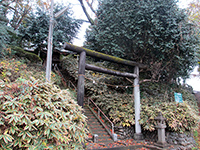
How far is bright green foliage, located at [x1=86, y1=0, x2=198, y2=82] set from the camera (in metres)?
7.36

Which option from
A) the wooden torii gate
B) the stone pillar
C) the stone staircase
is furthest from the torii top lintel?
the stone staircase

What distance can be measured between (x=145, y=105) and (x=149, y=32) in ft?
13.1

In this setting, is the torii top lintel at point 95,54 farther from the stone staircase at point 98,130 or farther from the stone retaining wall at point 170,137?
the stone staircase at point 98,130

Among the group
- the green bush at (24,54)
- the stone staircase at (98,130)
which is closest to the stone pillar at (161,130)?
the stone staircase at (98,130)

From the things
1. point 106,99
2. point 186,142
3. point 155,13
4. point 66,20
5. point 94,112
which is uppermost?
point 66,20

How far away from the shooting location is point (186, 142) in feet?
22.8

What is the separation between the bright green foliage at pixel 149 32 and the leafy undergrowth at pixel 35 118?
5885mm

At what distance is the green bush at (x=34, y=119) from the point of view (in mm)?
2234

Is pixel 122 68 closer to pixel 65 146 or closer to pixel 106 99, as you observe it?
pixel 106 99

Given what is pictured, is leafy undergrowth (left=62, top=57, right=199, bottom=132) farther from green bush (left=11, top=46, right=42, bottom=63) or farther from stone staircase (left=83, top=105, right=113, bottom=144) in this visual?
green bush (left=11, top=46, right=42, bottom=63)

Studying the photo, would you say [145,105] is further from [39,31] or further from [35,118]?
[39,31]

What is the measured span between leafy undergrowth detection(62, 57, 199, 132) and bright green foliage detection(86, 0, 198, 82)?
6.64ft

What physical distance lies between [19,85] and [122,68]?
7048 millimetres

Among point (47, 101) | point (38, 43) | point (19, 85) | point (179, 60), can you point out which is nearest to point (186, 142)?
point (179, 60)
